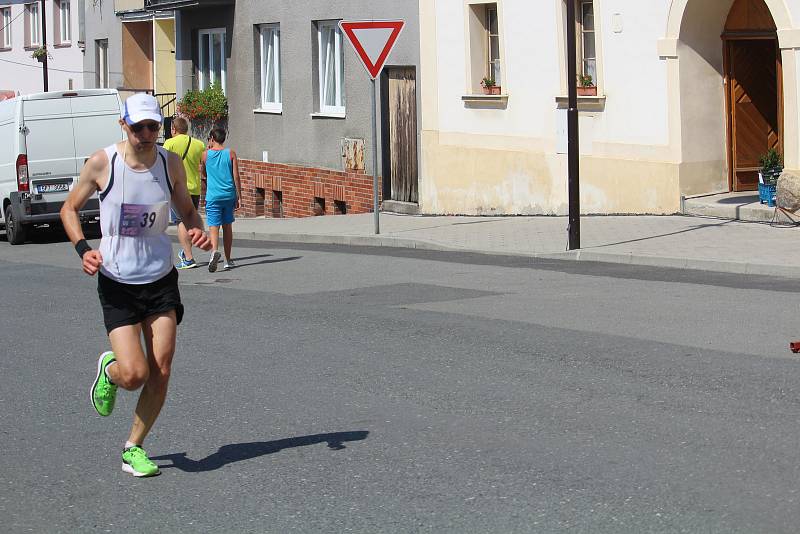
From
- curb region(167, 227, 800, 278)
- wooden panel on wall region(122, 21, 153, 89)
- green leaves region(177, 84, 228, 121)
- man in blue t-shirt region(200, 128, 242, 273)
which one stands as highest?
wooden panel on wall region(122, 21, 153, 89)

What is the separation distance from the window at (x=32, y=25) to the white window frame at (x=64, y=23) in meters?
2.16

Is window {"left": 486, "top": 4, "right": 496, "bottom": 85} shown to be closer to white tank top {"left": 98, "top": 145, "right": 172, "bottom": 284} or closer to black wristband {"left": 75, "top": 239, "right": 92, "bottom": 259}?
white tank top {"left": 98, "top": 145, "right": 172, "bottom": 284}

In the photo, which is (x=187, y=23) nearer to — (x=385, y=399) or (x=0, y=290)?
(x=0, y=290)

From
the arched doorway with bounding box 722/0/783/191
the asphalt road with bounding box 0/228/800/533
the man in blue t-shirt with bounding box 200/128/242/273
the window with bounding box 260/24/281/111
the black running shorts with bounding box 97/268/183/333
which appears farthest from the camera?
the window with bounding box 260/24/281/111

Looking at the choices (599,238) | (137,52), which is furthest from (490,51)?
(137,52)

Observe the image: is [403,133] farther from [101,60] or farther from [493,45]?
[101,60]

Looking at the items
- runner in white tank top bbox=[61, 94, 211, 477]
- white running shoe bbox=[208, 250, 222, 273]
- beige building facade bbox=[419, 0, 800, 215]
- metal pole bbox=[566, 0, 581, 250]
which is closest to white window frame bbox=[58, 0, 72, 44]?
beige building facade bbox=[419, 0, 800, 215]

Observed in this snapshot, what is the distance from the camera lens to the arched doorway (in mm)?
19781

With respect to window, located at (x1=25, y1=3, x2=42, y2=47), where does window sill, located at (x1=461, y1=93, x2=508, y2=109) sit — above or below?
below

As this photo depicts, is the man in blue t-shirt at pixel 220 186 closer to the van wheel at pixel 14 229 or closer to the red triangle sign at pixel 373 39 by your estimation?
the red triangle sign at pixel 373 39

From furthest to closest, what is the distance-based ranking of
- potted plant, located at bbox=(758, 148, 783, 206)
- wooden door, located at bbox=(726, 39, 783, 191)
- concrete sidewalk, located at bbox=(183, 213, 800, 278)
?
wooden door, located at bbox=(726, 39, 783, 191)
potted plant, located at bbox=(758, 148, 783, 206)
concrete sidewalk, located at bbox=(183, 213, 800, 278)

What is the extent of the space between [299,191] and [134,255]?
22.5 m

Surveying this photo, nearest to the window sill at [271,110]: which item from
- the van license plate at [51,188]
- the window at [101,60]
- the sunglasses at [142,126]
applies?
the van license plate at [51,188]

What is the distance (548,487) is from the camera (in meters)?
6.25
